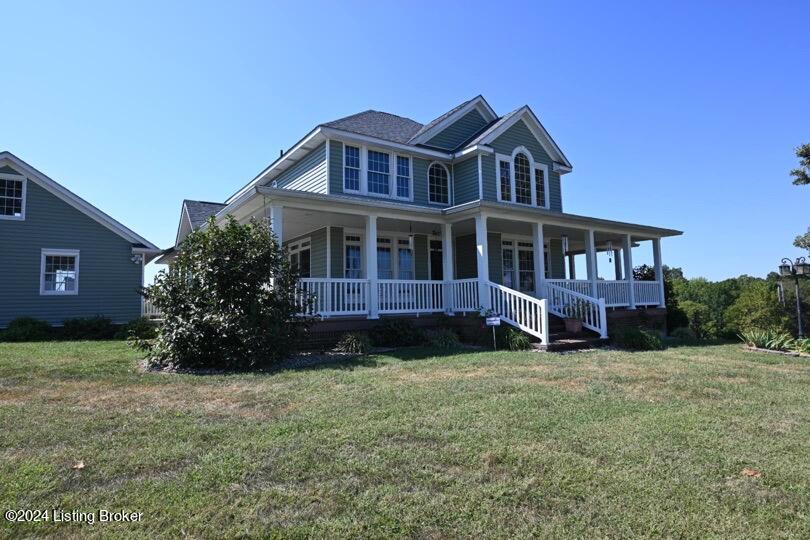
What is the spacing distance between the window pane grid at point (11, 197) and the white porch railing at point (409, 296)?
43.3ft

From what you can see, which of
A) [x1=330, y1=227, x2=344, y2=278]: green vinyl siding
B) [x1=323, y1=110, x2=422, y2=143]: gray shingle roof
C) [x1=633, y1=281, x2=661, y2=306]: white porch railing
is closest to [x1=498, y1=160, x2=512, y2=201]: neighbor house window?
[x1=323, y1=110, x2=422, y2=143]: gray shingle roof

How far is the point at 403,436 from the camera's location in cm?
434

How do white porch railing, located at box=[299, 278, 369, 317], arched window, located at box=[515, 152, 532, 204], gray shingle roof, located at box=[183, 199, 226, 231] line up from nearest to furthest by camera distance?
white porch railing, located at box=[299, 278, 369, 317] → arched window, located at box=[515, 152, 532, 204] → gray shingle roof, located at box=[183, 199, 226, 231]

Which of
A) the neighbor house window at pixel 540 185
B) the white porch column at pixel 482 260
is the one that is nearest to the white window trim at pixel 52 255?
the white porch column at pixel 482 260


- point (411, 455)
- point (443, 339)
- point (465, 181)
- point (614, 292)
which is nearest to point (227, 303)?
point (443, 339)

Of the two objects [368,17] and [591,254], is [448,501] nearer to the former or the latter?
[368,17]

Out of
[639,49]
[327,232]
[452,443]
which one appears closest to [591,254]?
[639,49]

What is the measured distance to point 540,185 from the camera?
685 inches

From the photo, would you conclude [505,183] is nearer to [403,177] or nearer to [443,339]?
[403,177]

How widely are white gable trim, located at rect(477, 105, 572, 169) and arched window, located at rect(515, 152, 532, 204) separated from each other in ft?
3.81

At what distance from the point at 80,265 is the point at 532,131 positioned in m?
17.1

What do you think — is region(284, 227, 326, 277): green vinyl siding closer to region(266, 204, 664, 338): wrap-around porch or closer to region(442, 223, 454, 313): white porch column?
region(266, 204, 664, 338): wrap-around porch

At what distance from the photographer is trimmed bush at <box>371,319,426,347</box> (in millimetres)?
11312

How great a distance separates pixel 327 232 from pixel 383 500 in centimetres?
1185
